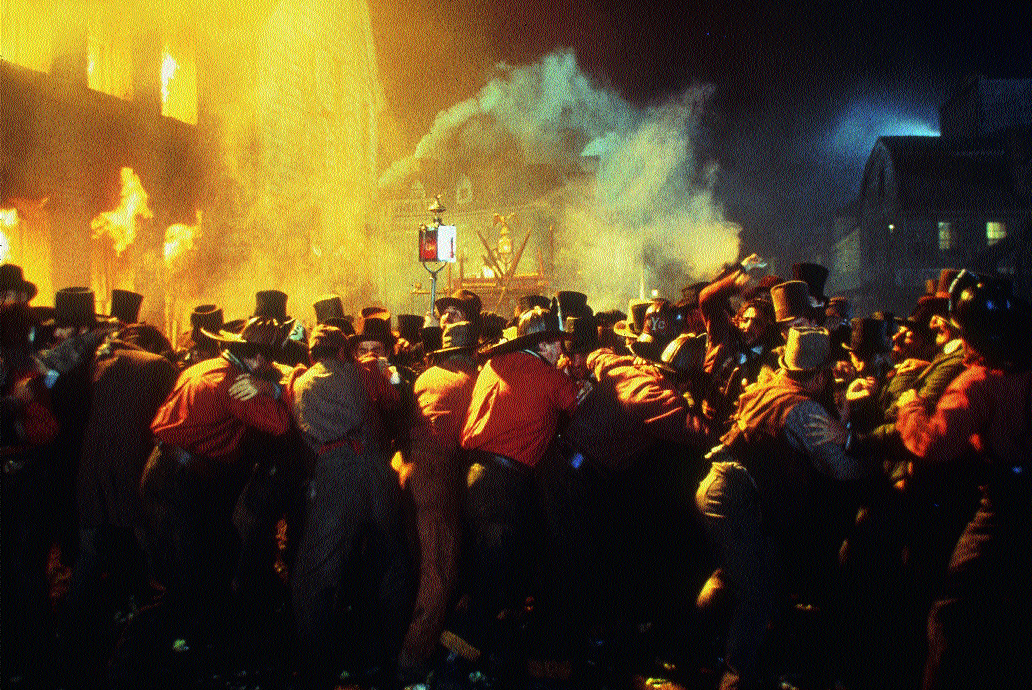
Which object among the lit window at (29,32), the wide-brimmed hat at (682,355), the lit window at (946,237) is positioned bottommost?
the wide-brimmed hat at (682,355)

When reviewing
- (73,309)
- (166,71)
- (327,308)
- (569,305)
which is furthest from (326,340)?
(166,71)

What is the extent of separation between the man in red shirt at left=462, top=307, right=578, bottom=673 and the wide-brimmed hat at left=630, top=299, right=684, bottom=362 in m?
0.89

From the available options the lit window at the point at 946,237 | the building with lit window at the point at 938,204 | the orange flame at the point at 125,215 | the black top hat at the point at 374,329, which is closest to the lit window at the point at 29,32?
the orange flame at the point at 125,215

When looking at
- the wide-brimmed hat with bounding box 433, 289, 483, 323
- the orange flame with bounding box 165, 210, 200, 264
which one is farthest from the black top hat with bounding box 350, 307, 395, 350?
the orange flame with bounding box 165, 210, 200, 264

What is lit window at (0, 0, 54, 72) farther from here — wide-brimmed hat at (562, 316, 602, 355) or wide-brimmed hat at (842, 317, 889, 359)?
wide-brimmed hat at (842, 317, 889, 359)

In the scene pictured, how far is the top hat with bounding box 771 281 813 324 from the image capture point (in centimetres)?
528

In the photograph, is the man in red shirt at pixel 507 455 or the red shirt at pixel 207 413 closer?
the man in red shirt at pixel 507 455

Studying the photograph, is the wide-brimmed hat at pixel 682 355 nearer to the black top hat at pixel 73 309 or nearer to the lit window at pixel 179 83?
the black top hat at pixel 73 309

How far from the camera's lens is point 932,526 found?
12.8 ft

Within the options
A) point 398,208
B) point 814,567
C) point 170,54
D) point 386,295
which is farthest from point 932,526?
point 398,208

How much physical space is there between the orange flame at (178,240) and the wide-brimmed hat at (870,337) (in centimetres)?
1902

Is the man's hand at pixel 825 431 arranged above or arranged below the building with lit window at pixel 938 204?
below

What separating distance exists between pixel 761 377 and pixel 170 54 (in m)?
21.9

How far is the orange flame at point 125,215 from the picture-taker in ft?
53.8
